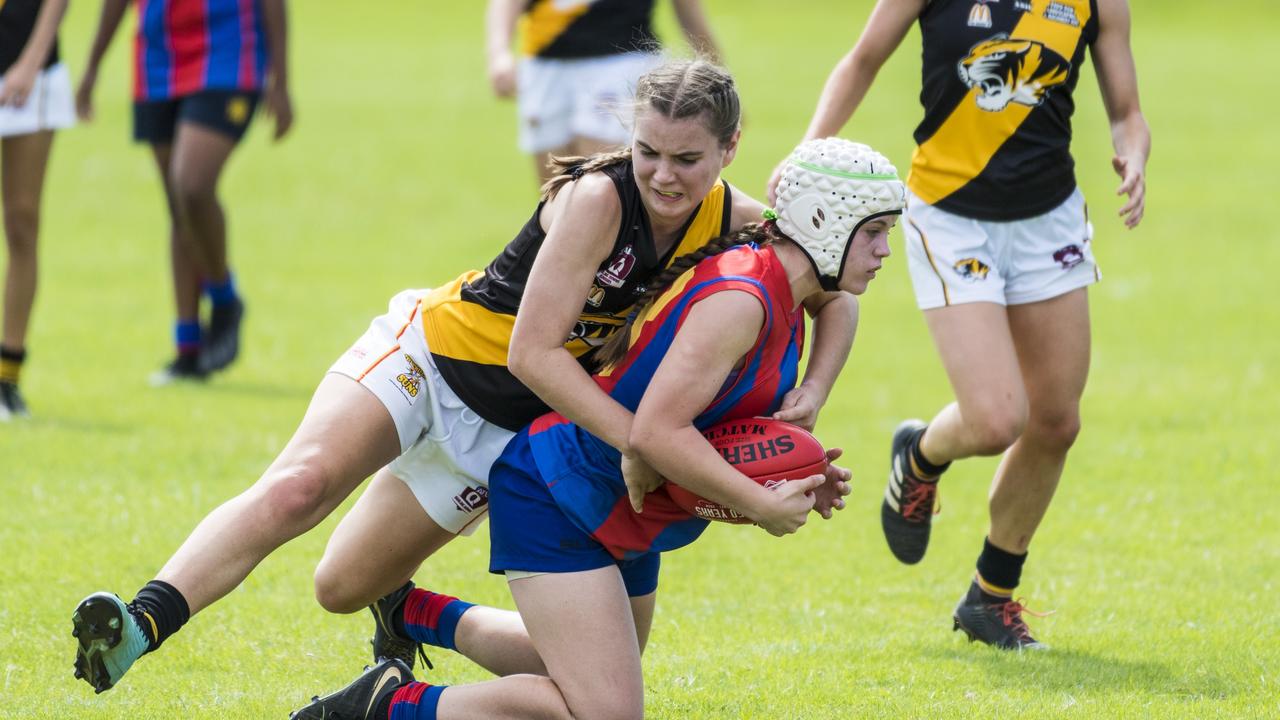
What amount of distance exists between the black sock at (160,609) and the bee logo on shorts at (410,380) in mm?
761

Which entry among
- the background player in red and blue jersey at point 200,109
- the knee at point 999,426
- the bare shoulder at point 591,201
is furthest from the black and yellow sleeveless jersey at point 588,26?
the bare shoulder at point 591,201

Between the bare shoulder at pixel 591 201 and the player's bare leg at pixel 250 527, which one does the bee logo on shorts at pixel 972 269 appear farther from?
the player's bare leg at pixel 250 527

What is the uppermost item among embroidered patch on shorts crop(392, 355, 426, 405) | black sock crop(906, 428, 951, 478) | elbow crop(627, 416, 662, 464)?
elbow crop(627, 416, 662, 464)

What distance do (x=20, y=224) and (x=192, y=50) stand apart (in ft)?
4.55

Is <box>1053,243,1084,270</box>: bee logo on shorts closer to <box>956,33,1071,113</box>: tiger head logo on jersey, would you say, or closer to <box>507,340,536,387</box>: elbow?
<box>956,33,1071,113</box>: tiger head logo on jersey

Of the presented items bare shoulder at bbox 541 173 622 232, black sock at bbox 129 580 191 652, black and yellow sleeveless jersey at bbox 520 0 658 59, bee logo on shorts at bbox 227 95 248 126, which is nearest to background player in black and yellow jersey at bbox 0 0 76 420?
bee logo on shorts at bbox 227 95 248 126

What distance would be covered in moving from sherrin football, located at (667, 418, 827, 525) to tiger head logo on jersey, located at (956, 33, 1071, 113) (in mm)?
1701

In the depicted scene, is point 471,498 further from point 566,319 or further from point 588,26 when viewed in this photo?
point 588,26

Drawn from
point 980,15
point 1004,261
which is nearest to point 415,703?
point 1004,261

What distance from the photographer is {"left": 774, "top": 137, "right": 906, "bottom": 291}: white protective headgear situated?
3924mm

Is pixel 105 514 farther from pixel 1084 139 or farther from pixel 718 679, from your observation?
pixel 1084 139

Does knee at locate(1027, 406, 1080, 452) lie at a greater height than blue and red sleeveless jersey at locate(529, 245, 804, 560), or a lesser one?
lesser

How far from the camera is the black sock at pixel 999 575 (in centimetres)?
520

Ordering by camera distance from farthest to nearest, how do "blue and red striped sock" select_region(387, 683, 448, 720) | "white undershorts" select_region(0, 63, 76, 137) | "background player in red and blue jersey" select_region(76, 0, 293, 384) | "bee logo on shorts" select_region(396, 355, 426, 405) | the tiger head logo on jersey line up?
"background player in red and blue jersey" select_region(76, 0, 293, 384), "white undershorts" select_region(0, 63, 76, 137), the tiger head logo on jersey, "bee logo on shorts" select_region(396, 355, 426, 405), "blue and red striped sock" select_region(387, 683, 448, 720)
